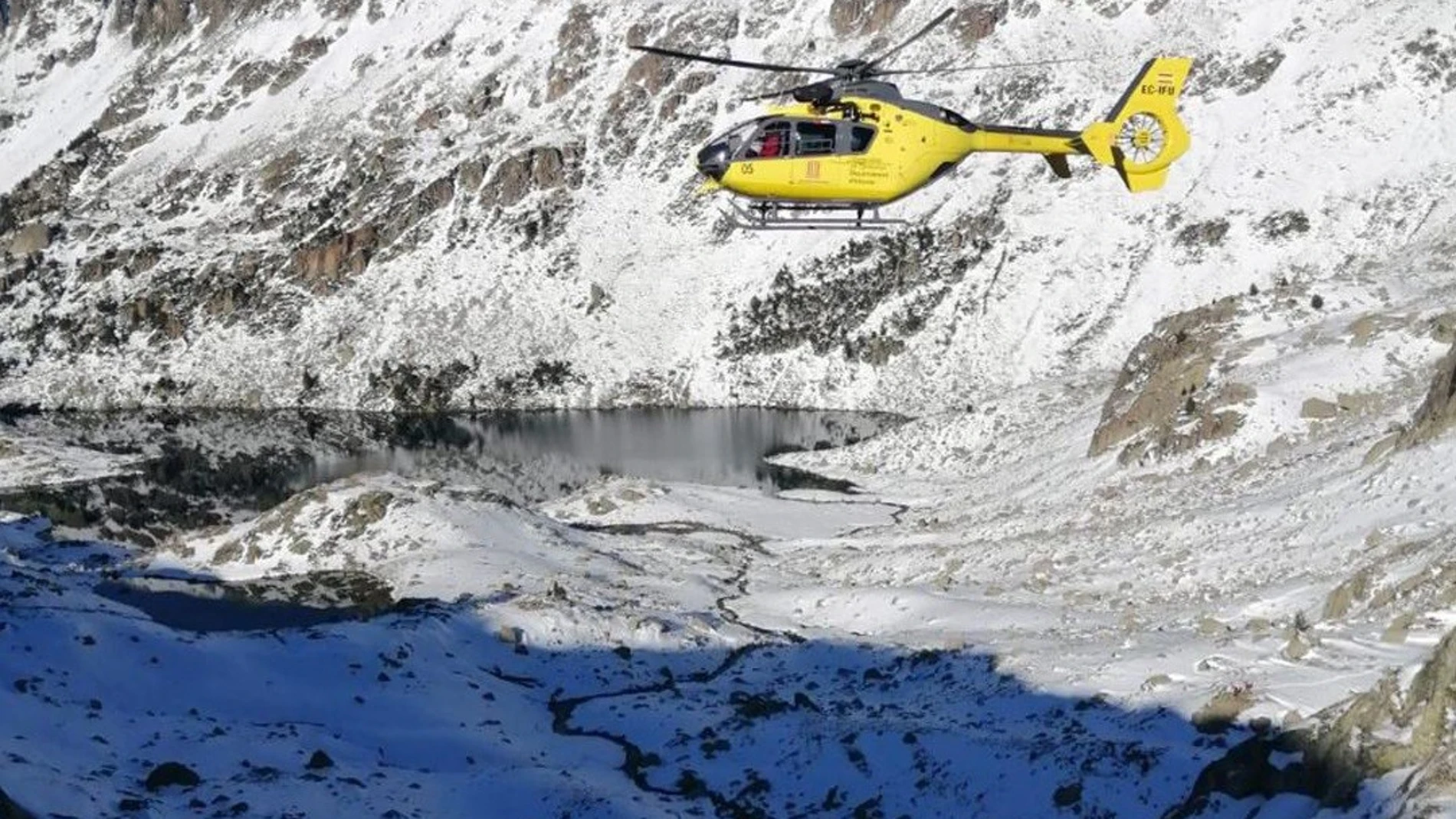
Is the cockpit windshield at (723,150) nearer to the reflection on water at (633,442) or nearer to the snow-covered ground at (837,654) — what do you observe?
the snow-covered ground at (837,654)

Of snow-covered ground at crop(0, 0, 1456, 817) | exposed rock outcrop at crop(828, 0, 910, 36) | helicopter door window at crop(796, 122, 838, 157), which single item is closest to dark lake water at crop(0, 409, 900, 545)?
snow-covered ground at crop(0, 0, 1456, 817)

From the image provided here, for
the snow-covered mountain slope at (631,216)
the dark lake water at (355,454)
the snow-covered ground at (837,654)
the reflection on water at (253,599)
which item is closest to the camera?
the snow-covered ground at (837,654)

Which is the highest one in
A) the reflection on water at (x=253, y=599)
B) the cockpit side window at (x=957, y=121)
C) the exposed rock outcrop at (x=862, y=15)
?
the exposed rock outcrop at (x=862, y=15)

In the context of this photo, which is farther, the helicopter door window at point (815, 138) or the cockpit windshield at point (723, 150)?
the cockpit windshield at point (723, 150)

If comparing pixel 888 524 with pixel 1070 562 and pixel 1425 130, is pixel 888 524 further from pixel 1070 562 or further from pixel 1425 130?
pixel 1425 130

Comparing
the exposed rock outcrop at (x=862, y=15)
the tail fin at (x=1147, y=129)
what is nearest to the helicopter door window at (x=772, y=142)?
the tail fin at (x=1147, y=129)

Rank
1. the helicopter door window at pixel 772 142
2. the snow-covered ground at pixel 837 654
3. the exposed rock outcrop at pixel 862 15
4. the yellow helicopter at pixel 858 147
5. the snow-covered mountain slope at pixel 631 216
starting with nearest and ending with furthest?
the snow-covered ground at pixel 837 654 → the yellow helicopter at pixel 858 147 → the helicopter door window at pixel 772 142 → the snow-covered mountain slope at pixel 631 216 → the exposed rock outcrop at pixel 862 15

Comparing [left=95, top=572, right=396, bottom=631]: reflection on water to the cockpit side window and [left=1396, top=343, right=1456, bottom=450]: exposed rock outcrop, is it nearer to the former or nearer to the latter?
the cockpit side window
